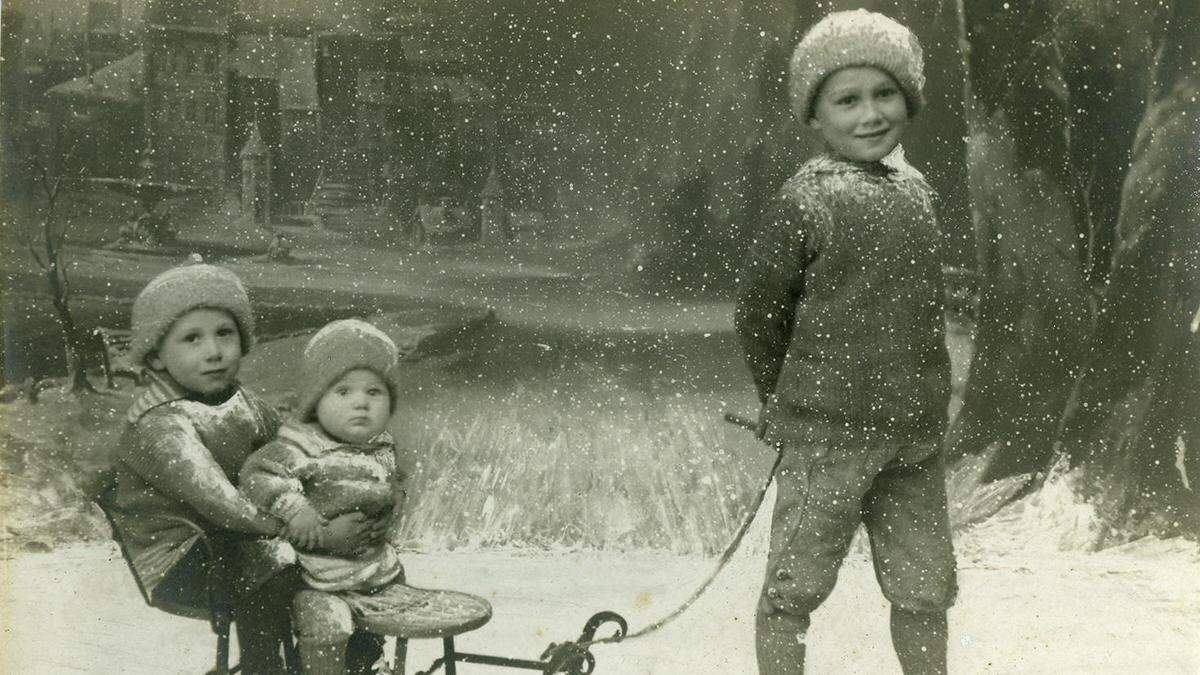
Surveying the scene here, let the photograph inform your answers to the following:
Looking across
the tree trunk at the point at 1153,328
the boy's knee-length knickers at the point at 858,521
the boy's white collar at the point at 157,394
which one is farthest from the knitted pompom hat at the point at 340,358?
the tree trunk at the point at 1153,328

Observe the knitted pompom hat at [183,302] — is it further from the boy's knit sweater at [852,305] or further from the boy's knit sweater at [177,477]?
the boy's knit sweater at [852,305]

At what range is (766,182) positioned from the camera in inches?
110

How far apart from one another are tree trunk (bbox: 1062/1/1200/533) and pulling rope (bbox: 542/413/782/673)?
0.82m

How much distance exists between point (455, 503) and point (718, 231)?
911 mm

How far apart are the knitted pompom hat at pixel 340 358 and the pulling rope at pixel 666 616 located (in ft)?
2.28

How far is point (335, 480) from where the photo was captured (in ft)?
8.00

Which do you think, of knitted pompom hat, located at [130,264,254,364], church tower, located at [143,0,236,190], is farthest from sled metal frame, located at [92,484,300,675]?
church tower, located at [143,0,236,190]

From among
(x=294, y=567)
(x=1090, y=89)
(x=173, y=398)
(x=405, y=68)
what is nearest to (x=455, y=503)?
(x=294, y=567)

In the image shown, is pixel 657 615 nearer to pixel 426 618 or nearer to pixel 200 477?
pixel 426 618

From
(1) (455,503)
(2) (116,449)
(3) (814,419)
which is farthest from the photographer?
(1) (455,503)

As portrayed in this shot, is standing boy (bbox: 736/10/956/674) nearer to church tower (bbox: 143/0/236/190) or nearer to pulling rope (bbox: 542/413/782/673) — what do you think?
pulling rope (bbox: 542/413/782/673)

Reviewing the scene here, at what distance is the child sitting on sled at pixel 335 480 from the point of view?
7.93 feet

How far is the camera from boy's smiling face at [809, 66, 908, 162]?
8.06 ft

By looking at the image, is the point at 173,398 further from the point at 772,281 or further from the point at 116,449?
the point at 772,281
